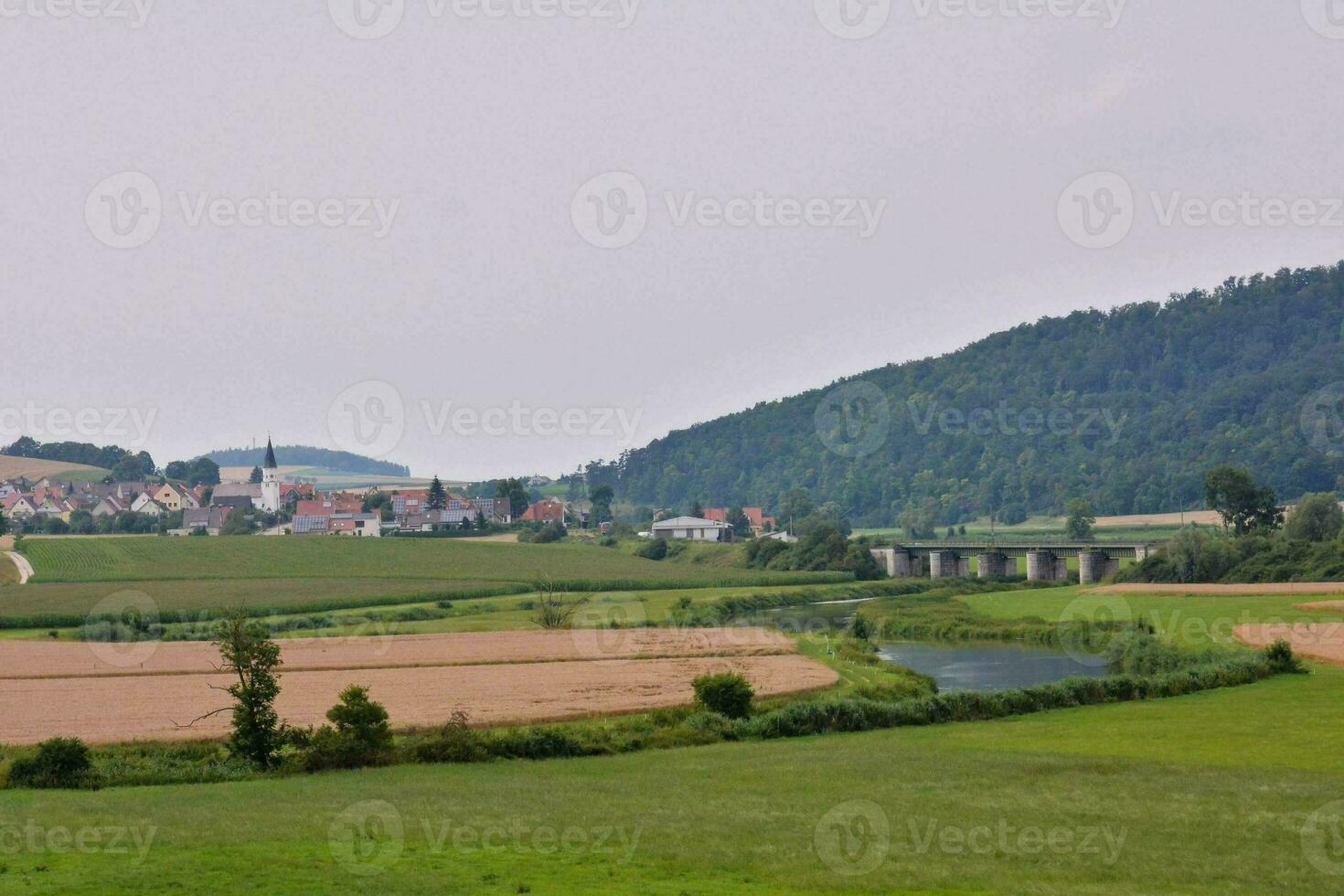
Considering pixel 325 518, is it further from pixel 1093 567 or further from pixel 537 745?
pixel 537 745

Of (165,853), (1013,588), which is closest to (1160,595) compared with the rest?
(1013,588)

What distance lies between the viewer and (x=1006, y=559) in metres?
131

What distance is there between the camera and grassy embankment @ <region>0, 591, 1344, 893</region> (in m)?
19.2

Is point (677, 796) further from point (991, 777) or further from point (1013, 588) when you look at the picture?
point (1013, 588)

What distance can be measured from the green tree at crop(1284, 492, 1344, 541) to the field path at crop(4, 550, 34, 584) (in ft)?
303

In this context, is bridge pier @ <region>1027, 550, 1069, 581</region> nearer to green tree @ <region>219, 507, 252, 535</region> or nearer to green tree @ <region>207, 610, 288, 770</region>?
green tree @ <region>219, 507, 252, 535</region>

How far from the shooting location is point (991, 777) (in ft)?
93.4

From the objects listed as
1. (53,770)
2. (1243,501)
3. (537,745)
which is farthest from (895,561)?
(53,770)

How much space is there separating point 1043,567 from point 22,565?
8737 cm

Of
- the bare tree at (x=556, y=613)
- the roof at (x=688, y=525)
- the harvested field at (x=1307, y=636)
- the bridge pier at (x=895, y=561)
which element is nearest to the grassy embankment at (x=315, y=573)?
the bridge pier at (x=895, y=561)

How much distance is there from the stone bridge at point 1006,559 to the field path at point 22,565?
75.8m

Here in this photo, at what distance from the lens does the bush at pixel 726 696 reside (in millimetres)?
40031

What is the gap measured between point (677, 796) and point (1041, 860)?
8295 mm

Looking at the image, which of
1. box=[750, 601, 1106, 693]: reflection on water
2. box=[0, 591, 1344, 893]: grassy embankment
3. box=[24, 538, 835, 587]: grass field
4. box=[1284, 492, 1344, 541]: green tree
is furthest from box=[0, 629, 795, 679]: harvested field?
box=[1284, 492, 1344, 541]: green tree
